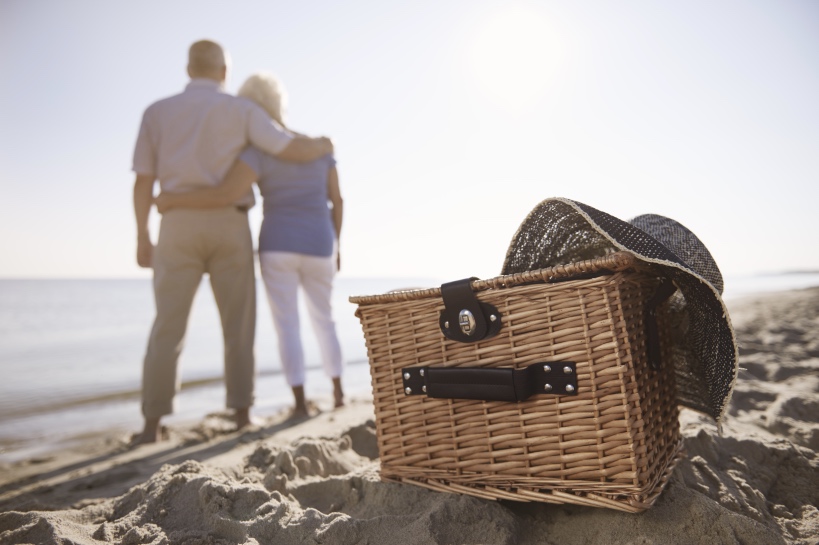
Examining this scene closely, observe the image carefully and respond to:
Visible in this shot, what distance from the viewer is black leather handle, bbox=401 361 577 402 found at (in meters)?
1.37

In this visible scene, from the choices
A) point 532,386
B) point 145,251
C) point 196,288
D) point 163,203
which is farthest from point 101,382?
point 532,386

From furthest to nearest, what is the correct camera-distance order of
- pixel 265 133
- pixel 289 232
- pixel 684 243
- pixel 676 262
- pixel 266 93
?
pixel 266 93, pixel 289 232, pixel 265 133, pixel 684 243, pixel 676 262

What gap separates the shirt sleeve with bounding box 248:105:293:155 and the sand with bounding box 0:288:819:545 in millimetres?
1636

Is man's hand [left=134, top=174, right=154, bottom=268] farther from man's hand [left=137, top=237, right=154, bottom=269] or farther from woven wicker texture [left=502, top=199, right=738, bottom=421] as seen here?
woven wicker texture [left=502, top=199, right=738, bottom=421]

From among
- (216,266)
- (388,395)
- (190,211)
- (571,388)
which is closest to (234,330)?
(216,266)

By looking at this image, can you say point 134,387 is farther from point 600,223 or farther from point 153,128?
point 600,223

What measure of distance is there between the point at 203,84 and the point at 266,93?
40cm

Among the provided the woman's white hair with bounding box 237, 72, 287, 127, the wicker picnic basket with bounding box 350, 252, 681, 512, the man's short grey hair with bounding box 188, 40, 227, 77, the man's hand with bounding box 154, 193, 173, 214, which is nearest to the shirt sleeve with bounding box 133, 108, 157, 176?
the man's hand with bounding box 154, 193, 173, 214

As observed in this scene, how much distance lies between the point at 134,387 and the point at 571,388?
16.0 feet

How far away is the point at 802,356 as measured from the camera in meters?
3.52

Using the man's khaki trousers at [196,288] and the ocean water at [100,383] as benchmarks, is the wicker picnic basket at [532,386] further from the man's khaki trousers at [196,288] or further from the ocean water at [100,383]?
the man's khaki trousers at [196,288]

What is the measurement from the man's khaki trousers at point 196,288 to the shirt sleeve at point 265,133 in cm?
42

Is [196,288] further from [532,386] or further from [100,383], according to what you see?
[100,383]

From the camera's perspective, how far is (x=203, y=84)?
307cm
